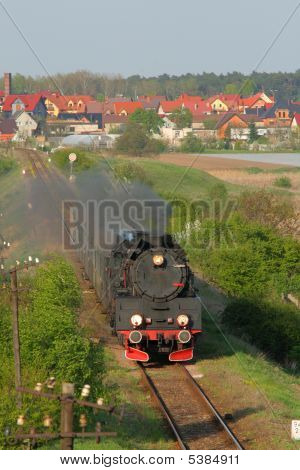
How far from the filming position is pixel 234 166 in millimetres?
103438

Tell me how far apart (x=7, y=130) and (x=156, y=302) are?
9116 centimetres

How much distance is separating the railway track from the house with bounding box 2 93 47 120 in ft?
299

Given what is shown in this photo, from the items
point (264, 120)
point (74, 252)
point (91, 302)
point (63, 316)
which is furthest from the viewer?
point (264, 120)

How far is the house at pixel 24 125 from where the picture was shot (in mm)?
111075

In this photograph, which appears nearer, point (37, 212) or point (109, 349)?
point (109, 349)

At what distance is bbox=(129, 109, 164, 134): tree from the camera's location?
95.8 metres

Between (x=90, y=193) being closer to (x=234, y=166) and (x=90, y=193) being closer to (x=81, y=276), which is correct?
(x=81, y=276)

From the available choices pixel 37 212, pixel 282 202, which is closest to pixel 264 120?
pixel 282 202

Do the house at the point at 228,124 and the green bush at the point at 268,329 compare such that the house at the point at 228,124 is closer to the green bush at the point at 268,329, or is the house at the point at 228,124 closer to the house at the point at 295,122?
the house at the point at 295,122

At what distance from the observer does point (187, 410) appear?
24656 millimetres

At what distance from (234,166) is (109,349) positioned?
73.5m

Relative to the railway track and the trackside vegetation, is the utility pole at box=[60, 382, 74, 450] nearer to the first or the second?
the trackside vegetation

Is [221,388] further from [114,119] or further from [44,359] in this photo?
[114,119]

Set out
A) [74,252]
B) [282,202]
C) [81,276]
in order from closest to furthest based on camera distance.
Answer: [81,276] < [74,252] < [282,202]
